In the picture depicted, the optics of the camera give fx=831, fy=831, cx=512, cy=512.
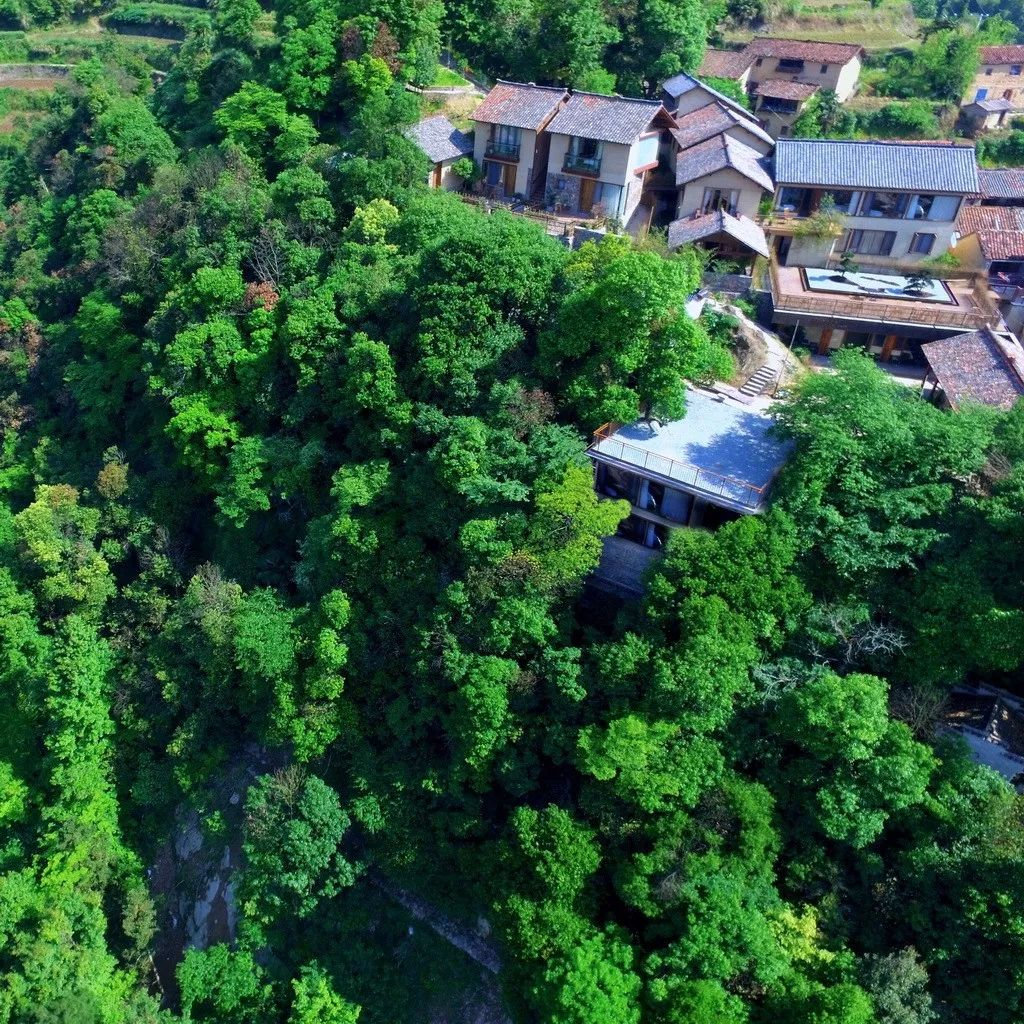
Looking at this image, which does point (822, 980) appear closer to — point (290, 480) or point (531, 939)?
point (531, 939)

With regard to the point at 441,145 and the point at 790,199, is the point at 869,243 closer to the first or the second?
the point at 790,199

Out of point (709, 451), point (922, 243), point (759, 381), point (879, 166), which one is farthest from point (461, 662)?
point (879, 166)

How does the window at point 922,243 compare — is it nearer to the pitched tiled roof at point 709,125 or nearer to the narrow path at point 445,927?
the pitched tiled roof at point 709,125

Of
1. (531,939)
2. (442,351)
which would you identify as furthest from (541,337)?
(531,939)

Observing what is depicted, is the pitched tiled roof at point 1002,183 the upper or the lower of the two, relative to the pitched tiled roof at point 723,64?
lower

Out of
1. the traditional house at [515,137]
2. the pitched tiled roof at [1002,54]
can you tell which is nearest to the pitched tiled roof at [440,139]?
the traditional house at [515,137]

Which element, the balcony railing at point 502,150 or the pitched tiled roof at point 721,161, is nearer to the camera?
the pitched tiled roof at point 721,161
